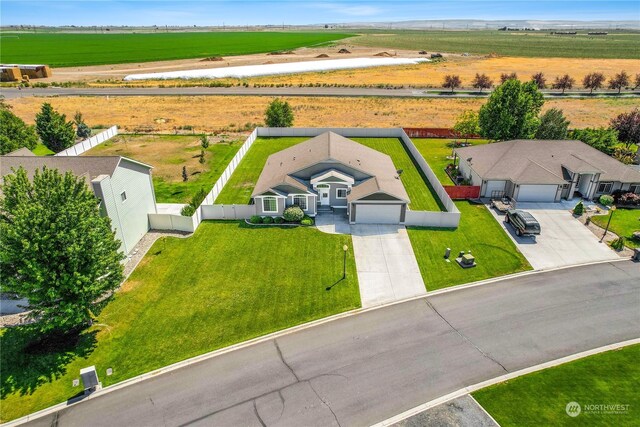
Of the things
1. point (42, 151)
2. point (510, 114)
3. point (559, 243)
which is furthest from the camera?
point (42, 151)

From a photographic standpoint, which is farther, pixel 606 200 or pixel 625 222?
pixel 606 200

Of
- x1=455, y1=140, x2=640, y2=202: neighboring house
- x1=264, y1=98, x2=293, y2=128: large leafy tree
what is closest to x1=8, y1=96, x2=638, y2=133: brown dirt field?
x1=264, y1=98, x2=293, y2=128: large leafy tree

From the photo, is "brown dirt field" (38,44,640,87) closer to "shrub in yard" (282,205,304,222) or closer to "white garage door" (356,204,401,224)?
"white garage door" (356,204,401,224)

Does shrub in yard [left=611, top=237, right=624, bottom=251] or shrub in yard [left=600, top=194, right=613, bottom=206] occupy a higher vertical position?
shrub in yard [left=600, top=194, right=613, bottom=206]

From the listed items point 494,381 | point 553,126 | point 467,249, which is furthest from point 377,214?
point 553,126

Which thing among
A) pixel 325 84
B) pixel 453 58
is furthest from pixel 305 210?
pixel 453 58

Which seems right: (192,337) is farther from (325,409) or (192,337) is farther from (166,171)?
(166,171)

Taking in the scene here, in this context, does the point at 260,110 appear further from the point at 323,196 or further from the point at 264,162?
the point at 323,196
